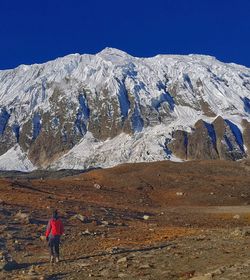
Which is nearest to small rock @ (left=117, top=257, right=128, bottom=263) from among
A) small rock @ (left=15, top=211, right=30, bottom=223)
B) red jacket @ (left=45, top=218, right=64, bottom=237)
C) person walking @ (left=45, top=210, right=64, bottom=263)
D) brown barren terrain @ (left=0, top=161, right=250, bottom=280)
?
brown barren terrain @ (left=0, top=161, right=250, bottom=280)

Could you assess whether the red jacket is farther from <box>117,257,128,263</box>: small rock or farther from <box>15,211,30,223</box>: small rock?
<box>15,211,30,223</box>: small rock

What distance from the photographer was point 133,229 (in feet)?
94.4

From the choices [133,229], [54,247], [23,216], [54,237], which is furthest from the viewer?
[133,229]

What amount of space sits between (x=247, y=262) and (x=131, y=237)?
10.1m

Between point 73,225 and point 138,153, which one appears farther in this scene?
point 138,153

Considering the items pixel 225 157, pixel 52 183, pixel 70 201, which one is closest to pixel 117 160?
pixel 225 157

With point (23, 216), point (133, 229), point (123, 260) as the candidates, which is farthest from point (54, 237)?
point (133, 229)

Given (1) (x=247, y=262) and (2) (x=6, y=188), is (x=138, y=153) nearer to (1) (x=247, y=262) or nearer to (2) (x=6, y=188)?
(2) (x=6, y=188)

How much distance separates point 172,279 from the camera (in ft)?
49.0

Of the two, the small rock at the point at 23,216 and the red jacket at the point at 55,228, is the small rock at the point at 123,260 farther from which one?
the small rock at the point at 23,216

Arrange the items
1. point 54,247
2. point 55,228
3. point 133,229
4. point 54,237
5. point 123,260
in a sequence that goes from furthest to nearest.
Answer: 1. point 133,229
2. point 55,228
3. point 54,237
4. point 54,247
5. point 123,260

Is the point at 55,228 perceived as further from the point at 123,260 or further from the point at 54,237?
the point at 123,260

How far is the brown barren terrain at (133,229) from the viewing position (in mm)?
16734

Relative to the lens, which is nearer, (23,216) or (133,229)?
(23,216)
